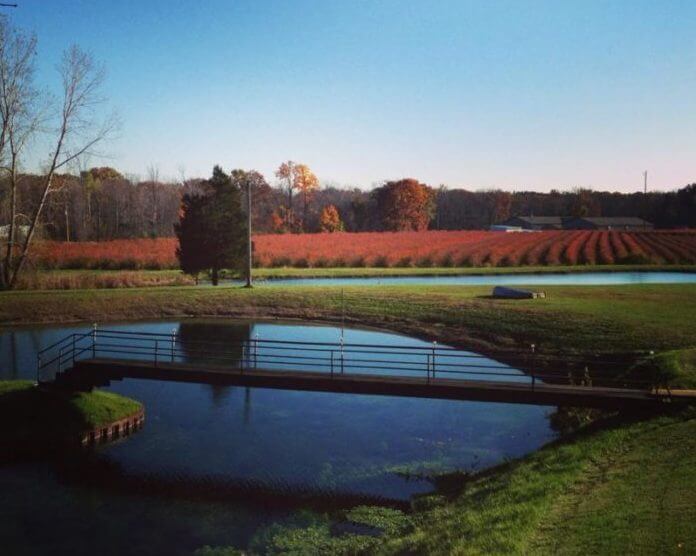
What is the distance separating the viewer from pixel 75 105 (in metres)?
48.8

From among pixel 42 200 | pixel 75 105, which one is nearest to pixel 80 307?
pixel 42 200

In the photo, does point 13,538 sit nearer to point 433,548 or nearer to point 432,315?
point 433,548

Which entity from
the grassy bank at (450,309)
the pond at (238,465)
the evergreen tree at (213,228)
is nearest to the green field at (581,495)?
the grassy bank at (450,309)

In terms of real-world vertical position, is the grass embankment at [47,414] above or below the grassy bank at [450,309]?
below

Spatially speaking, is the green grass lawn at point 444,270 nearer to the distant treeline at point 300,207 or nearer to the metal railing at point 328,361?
the distant treeline at point 300,207

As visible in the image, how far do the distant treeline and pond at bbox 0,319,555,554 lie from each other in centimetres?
4907

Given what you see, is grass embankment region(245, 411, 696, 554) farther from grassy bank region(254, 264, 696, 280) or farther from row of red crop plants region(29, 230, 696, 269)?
row of red crop plants region(29, 230, 696, 269)

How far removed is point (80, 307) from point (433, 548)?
36.5m

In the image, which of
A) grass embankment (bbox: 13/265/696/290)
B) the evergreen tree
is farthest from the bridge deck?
grass embankment (bbox: 13/265/696/290)

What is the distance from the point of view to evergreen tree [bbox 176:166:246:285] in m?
48.2

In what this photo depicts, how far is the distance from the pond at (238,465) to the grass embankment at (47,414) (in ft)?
3.71

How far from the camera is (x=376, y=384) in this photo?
1864cm

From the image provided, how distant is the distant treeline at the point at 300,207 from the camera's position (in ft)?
333

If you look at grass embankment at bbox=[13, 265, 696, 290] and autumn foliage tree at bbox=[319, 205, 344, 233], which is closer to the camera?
grass embankment at bbox=[13, 265, 696, 290]
